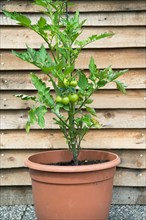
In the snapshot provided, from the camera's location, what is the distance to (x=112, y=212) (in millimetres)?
2551

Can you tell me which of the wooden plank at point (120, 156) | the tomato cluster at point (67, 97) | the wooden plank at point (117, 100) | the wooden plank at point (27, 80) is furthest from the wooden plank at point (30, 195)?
the tomato cluster at point (67, 97)

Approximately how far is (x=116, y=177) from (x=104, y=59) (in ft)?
2.54

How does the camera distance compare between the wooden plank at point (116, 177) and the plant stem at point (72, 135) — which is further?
the wooden plank at point (116, 177)

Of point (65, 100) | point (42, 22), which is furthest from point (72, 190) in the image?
point (42, 22)

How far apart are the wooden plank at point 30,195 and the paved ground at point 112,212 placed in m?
0.04

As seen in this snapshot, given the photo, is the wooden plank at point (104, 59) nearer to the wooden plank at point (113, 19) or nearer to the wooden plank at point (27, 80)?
the wooden plank at point (27, 80)

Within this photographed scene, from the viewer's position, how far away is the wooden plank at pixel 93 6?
2.54 m

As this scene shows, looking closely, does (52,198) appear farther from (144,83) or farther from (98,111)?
(144,83)

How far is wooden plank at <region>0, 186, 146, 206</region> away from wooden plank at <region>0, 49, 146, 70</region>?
805mm

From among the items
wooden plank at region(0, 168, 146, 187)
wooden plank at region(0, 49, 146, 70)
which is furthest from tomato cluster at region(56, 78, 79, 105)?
wooden plank at region(0, 168, 146, 187)

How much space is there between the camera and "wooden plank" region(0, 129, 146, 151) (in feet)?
8.55

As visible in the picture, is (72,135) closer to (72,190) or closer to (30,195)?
(72,190)

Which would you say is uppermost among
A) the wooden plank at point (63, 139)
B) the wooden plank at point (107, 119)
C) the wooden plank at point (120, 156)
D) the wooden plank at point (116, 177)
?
the wooden plank at point (107, 119)

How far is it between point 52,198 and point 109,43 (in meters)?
1.07
